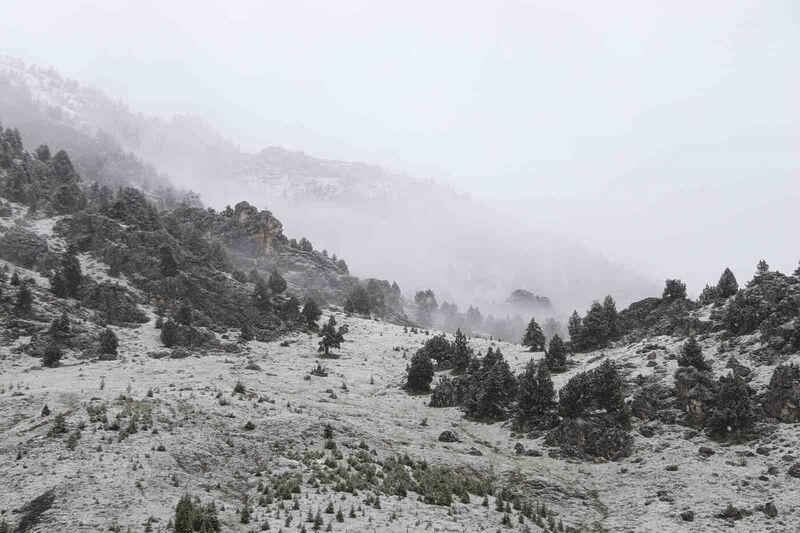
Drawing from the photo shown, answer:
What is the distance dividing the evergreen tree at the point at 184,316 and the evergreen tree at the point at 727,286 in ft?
222

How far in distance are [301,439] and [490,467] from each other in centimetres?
1390

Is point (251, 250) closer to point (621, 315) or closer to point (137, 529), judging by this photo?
point (621, 315)

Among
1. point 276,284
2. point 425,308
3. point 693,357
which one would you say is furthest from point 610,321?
point 425,308

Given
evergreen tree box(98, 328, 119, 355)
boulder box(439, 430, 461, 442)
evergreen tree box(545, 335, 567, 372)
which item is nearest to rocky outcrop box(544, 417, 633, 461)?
boulder box(439, 430, 461, 442)

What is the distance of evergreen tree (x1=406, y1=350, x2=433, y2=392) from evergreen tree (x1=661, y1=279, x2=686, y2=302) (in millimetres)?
34455

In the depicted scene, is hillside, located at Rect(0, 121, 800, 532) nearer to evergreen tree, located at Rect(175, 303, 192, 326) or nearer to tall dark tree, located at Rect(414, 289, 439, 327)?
evergreen tree, located at Rect(175, 303, 192, 326)

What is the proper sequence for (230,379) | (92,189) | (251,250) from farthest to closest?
(251,250), (92,189), (230,379)

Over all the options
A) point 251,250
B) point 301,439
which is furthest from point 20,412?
point 251,250

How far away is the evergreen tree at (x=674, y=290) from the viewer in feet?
240

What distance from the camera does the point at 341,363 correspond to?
74188 millimetres

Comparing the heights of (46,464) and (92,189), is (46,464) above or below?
below

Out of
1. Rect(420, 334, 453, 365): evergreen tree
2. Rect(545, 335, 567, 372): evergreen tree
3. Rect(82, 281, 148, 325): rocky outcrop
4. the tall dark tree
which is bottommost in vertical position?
Rect(82, 281, 148, 325): rocky outcrop

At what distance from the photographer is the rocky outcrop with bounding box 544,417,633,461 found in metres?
43.4

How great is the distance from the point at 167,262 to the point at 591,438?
68.7 metres
